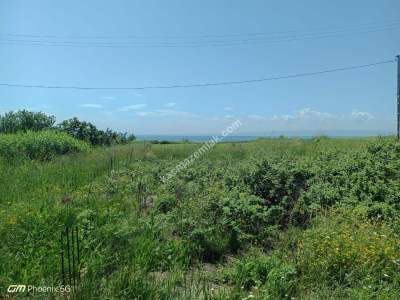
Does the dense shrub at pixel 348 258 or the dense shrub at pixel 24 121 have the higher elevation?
the dense shrub at pixel 24 121

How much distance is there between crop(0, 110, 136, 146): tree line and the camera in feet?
121

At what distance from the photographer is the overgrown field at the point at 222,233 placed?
4.34 m

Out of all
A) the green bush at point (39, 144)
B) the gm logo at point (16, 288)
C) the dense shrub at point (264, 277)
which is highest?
the green bush at point (39, 144)

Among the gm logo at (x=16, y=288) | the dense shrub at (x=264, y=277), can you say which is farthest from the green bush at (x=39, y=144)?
the dense shrub at (x=264, y=277)

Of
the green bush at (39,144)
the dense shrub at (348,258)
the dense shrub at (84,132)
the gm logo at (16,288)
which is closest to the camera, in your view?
the gm logo at (16,288)

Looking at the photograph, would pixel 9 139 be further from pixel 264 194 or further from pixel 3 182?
pixel 264 194

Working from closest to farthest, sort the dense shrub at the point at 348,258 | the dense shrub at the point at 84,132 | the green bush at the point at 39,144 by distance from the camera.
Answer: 1. the dense shrub at the point at 348,258
2. the green bush at the point at 39,144
3. the dense shrub at the point at 84,132

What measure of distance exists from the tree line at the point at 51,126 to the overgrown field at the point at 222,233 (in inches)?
Answer: 1098

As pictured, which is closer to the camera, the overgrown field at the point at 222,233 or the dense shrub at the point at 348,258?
the overgrown field at the point at 222,233

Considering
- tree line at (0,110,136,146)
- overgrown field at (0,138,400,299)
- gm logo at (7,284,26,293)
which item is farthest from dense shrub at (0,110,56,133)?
gm logo at (7,284,26,293)

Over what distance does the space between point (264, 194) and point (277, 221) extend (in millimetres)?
1351

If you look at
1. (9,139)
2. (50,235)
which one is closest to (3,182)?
(50,235)

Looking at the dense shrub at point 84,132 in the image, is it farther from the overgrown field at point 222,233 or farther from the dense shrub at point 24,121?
the overgrown field at point 222,233

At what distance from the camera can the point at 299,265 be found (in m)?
4.92
